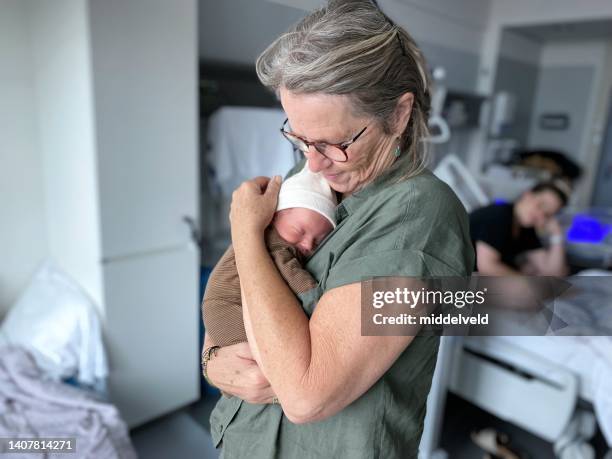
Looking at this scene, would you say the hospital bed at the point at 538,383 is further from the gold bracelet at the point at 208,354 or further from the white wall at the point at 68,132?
the white wall at the point at 68,132

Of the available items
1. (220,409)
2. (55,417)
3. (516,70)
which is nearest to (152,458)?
(55,417)

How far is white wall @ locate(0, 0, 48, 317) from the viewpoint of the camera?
6.35 ft

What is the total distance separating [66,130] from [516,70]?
458 cm

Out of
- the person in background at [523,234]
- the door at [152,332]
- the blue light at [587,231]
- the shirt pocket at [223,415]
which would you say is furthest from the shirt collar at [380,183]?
the blue light at [587,231]

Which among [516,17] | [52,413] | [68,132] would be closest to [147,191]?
[68,132]

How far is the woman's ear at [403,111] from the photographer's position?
71 centimetres

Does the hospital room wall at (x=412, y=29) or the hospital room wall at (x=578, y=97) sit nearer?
the hospital room wall at (x=412, y=29)

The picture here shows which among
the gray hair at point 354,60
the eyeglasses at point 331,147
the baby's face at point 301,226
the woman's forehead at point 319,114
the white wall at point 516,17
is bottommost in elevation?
the baby's face at point 301,226

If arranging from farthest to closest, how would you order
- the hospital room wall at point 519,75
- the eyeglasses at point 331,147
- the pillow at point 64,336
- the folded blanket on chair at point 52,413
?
the hospital room wall at point 519,75 → the pillow at point 64,336 → the folded blanket on chair at point 52,413 → the eyeglasses at point 331,147

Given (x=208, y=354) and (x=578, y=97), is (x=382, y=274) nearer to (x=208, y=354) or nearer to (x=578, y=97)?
(x=208, y=354)

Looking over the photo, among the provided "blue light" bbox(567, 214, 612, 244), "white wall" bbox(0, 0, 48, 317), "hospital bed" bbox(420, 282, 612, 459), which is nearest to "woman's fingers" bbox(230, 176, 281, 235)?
"hospital bed" bbox(420, 282, 612, 459)

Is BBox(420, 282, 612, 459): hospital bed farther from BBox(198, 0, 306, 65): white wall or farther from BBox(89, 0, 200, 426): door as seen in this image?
BBox(198, 0, 306, 65): white wall

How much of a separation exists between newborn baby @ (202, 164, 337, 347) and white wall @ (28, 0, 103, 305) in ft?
3.58

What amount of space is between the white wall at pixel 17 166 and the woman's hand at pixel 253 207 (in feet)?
5.41
